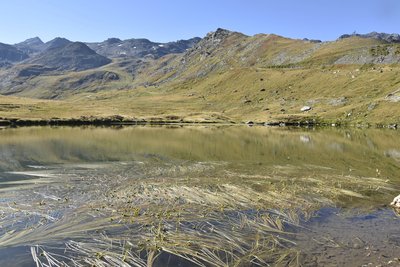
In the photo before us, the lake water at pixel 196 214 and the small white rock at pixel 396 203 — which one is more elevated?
the small white rock at pixel 396 203

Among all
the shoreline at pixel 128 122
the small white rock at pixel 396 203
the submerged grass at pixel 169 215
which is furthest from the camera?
the shoreline at pixel 128 122

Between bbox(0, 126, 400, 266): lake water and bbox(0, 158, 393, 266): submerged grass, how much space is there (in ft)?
0.23

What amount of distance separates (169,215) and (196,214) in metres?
1.71

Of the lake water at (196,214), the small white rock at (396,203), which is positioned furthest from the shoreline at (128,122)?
the small white rock at (396,203)

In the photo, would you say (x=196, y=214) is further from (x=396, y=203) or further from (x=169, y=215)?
(x=396, y=203)

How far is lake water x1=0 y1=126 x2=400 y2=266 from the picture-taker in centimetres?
1684

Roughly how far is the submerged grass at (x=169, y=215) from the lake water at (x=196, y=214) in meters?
0.07

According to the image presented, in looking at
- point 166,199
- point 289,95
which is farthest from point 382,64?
point 166,199

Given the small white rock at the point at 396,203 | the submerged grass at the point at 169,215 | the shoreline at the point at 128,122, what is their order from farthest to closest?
the shoreline at the point at 128,122, the small white rock at the point at 396,203, the submerged grass at the point at 169,215

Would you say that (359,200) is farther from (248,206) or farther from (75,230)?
(75,230)

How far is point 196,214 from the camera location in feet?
75.4

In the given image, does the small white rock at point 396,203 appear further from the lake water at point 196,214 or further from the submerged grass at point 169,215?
the submerged grass at point 169,215

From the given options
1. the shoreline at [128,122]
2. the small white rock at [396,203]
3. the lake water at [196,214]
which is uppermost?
the shoreline at [128,122]

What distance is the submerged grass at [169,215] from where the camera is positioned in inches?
661
